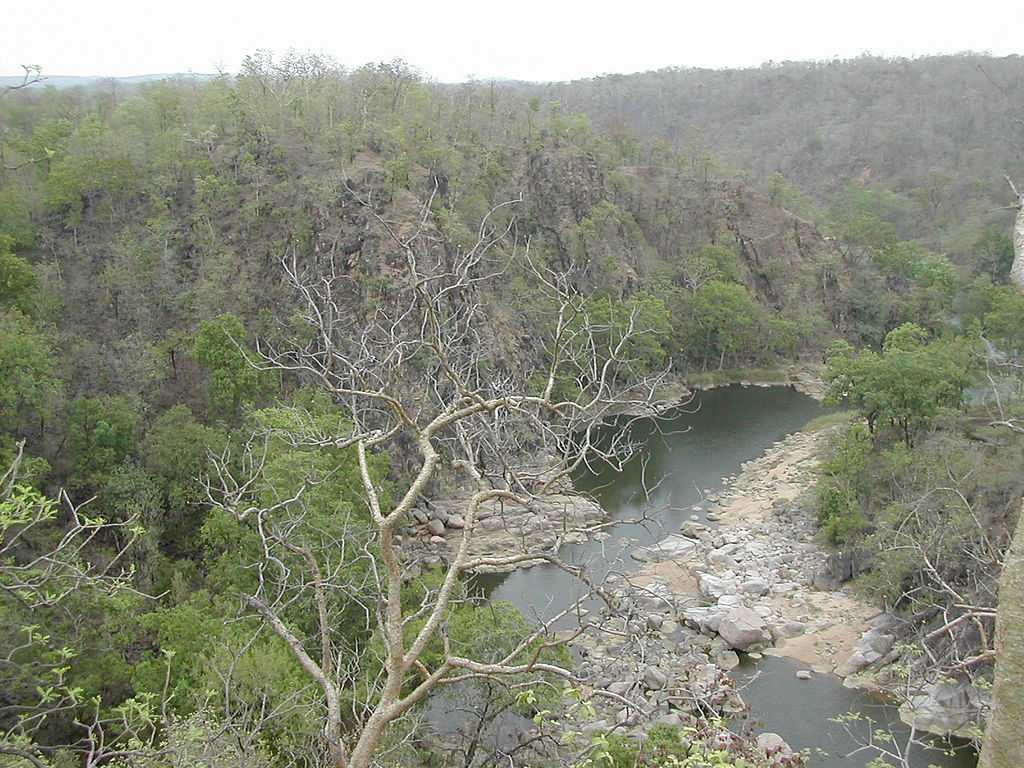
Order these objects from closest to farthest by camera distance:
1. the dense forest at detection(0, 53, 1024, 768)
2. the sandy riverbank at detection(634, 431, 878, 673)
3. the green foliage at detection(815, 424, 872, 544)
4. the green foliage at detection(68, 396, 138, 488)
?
the dense forest at detection(0, 53, 1024, 768) → the sandy riverbank at detection(634, 431, 878, 673) → the green foliage at detection(68, 396, 138, 488) → the green foliage at detection(815, 424, 872, 544)

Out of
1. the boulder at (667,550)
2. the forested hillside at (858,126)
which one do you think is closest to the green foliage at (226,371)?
the boulder at (667,550)

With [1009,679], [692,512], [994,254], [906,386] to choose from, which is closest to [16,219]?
[692,512]

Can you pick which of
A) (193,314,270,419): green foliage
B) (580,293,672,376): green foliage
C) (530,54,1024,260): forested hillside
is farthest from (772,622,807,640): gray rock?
(530,54,1024,260): forested hillside

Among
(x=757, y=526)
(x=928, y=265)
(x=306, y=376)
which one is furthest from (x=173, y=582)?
(x=928, y=265)

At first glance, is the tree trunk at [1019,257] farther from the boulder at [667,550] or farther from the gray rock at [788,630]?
the boulder at [667,550]

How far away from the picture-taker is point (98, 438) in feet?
48.5

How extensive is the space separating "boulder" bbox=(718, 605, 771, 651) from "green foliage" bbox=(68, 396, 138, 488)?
11.9 m

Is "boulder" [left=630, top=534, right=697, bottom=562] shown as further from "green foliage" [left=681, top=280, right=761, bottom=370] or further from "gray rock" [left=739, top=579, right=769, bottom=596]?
"green foliage" [left=681, top=280, right=761, bottom=370]

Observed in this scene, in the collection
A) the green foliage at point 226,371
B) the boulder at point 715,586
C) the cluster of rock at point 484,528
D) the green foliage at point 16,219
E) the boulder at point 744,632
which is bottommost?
the cluster of rock at point 484,528

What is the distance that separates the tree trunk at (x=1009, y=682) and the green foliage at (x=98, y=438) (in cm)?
1535

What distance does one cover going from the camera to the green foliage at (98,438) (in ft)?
48.3

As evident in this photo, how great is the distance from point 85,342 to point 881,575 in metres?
18.2

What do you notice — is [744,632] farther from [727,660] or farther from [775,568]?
[775,568]

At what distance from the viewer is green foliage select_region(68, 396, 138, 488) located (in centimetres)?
1473
